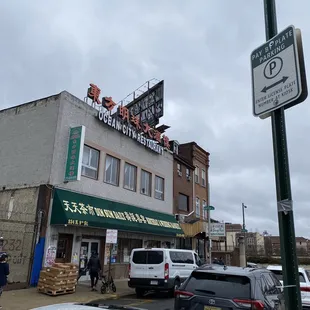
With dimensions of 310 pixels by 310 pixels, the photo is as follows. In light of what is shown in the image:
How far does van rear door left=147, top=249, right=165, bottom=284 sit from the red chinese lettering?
9.56m

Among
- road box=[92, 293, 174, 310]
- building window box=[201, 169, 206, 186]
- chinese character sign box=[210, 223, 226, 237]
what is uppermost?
building window box=[201, 169, 206, 186]

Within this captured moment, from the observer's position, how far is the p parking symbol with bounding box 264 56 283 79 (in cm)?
370

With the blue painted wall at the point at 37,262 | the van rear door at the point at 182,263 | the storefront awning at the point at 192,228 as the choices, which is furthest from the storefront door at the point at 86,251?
the storefront awning at the point at 192,228

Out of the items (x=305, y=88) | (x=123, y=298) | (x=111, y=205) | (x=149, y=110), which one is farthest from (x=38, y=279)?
(x=149, y=110)

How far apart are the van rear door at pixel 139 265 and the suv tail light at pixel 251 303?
32.6ft

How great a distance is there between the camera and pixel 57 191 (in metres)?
17.2

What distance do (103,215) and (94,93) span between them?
23.3 feet

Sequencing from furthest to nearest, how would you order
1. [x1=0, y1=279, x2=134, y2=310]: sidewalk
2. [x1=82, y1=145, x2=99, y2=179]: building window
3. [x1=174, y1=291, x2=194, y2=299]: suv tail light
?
[x1=82, y1=145, x2=99, y2=179]: building window < [x1=0, y1=279, x2=134, y2=310]: sidewalk < [x1=174, y1=291, x2=194, y2=299]: suv tail light

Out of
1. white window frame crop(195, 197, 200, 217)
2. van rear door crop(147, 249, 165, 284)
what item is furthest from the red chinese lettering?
white window frame crop(195, 197, 200, 217)

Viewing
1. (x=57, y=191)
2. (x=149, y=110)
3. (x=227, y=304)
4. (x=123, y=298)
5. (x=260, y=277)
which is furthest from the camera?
(x=149, y=110)

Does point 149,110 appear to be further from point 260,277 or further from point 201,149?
point 260,277

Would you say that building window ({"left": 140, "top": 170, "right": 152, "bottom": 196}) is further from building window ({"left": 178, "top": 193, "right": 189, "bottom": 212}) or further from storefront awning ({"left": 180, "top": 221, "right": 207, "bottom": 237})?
building window ({"left": 178, "top": 193, "right": 189, "bottom": 212})

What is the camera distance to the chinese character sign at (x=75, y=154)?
57.0 feet

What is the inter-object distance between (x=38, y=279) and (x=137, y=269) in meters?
4.39
